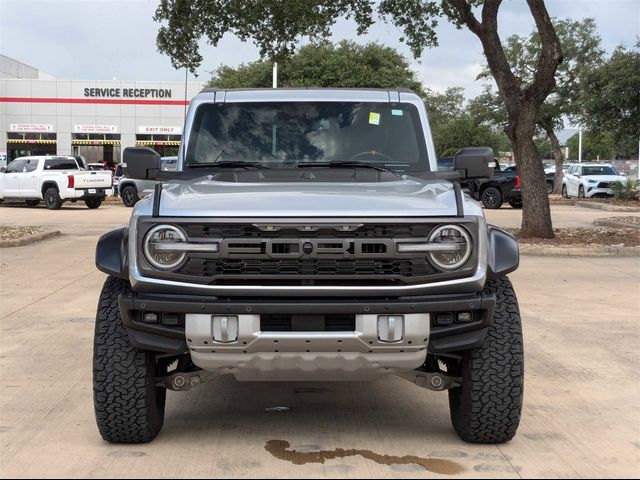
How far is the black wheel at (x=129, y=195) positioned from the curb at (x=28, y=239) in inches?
500

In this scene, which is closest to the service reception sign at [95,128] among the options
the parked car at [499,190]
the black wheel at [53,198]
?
the black wheel at [53,198]

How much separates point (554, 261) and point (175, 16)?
10.1 m

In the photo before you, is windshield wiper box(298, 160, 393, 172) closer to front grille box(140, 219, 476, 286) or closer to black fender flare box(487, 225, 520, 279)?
black fender flare box(487, 225, 520, 279)

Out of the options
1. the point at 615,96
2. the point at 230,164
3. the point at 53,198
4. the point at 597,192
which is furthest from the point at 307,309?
the point at 597,192

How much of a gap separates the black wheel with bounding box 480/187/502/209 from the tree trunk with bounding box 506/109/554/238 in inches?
501

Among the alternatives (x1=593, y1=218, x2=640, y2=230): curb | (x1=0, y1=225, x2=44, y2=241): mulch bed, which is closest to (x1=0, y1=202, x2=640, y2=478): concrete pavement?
(x1=0, y1=225, x2=44, y2=241): mulch bed

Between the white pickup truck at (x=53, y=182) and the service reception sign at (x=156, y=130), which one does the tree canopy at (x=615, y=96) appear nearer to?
Result: the white pickup truck at (x=53, y=182)

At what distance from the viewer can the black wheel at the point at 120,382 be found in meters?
4.31

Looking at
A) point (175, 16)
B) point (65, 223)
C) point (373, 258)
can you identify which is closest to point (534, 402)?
point (373, 258)

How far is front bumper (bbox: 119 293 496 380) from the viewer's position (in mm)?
3957

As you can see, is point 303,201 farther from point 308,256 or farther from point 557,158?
point 557,158

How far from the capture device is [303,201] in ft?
Result: 13.6

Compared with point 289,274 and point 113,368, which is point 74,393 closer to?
point 113,368

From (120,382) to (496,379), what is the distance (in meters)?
1.92
